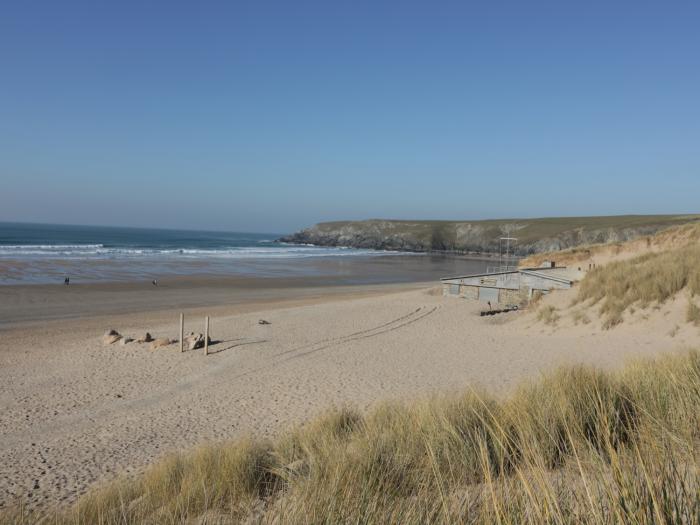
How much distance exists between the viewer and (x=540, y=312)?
51.8 ft

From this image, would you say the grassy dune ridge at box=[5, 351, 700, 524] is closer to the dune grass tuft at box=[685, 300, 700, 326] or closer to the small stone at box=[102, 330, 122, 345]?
the dune grass tuft at box=[685, 300, 700, 326]

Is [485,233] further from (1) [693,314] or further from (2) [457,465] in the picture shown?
(2) [457,465]

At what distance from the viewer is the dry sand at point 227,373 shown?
23.6 feet

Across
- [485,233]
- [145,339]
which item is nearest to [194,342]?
[145,339]

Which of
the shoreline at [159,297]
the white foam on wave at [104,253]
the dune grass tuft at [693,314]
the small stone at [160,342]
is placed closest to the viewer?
the dune grass tuft at [693,314]

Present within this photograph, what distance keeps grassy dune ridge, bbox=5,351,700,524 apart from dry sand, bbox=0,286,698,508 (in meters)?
1.98

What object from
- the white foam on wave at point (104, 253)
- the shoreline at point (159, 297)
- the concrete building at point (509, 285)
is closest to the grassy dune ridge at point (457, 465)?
the concrete building at point (509, 285)

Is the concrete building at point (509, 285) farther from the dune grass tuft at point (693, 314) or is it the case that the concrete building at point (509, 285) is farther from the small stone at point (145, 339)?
the small stone at point (145, 339)

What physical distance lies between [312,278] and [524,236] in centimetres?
6360

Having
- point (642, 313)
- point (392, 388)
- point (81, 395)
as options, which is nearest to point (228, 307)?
point (81, 395)

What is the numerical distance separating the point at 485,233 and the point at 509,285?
78574mm

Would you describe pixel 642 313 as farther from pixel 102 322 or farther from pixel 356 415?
pixel 102 322

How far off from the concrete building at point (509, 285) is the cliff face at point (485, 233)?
57965mm

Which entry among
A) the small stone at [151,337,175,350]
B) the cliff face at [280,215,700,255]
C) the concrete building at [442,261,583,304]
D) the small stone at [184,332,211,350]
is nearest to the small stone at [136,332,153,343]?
the small stone at [151,337,175,350]
